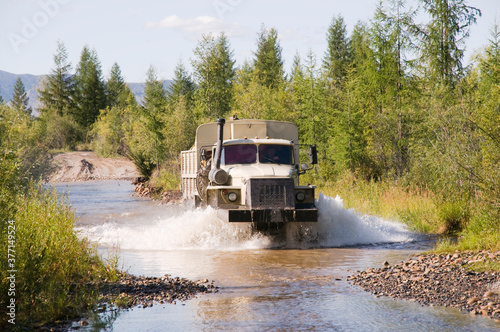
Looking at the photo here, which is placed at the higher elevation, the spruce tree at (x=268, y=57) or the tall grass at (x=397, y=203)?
the spruce tree at (x=268, y=57)

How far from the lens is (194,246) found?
1363 cm

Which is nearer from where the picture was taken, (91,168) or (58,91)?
(91,168)

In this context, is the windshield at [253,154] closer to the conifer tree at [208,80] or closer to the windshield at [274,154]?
the windshield at [274,154]

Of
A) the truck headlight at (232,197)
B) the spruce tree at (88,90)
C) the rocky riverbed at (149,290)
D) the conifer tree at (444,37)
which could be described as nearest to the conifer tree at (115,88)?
the spruce tree at (88,90)

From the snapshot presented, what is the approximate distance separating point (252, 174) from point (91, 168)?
47.0 meters

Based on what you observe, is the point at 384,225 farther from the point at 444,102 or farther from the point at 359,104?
the point at 359,104

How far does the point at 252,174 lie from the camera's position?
13.1 meters

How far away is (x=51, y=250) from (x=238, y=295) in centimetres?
278

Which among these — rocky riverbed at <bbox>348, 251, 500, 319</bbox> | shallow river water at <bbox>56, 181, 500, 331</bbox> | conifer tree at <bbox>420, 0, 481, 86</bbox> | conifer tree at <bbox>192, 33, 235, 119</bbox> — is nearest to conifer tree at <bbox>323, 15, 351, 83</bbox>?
conifer tree at <bbox>192, 33, 235, 119</bbox>

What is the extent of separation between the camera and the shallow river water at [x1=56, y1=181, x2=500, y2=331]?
6.81 m

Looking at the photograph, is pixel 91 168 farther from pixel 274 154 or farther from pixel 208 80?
pixel 274 154

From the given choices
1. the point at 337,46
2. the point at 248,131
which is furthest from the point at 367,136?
the point at 337,46

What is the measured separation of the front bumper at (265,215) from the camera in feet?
40.5

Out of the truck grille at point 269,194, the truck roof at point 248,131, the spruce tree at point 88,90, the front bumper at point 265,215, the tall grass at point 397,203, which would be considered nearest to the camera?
the front bumper at point 265,215
